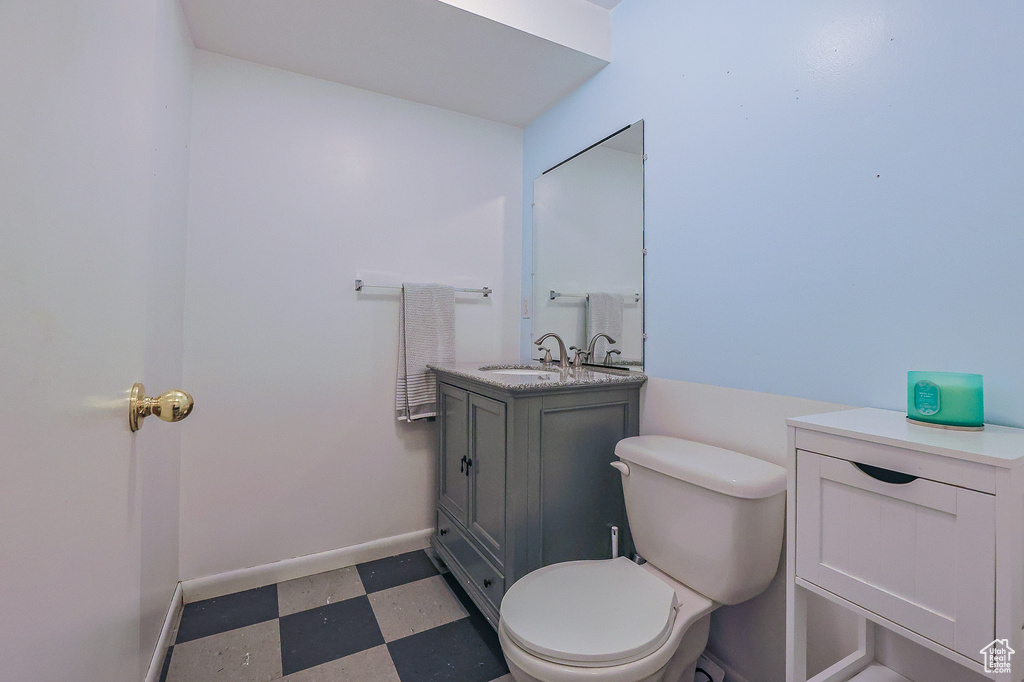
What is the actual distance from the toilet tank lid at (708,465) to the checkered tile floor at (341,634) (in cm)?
82

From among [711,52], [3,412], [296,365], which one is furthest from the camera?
[296,365]

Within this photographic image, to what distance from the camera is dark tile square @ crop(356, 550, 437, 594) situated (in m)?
1.93

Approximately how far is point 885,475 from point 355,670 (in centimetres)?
153

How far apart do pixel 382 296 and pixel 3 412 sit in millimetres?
1805

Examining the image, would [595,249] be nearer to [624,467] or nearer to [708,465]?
[624,467]

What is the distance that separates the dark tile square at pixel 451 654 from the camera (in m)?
1.43

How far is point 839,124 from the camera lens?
3.70ft

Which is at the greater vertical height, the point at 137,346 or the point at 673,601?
the point at 137,346

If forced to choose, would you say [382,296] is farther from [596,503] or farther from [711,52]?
[711,52]

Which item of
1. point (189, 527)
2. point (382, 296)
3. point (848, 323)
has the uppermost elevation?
point (382, 296)

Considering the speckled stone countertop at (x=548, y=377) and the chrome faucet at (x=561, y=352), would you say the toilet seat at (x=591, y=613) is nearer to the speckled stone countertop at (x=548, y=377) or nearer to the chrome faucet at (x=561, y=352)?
the speckled stone countertop at (x=548, y=377)

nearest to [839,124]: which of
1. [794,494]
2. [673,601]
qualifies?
[794,494]

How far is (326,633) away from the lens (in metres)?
1.62

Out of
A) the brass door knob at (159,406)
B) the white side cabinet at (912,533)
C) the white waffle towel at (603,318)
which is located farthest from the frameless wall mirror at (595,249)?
the brass door knob at (159,406)
